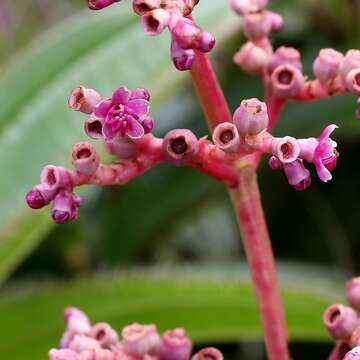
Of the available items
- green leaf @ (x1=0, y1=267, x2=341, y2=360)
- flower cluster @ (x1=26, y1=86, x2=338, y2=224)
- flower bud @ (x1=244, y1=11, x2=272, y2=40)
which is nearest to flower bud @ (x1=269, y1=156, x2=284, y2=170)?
flower cluster @ (x1=26, y1=86, x2=338, y2=224)

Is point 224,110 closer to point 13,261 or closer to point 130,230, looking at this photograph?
point 13,261

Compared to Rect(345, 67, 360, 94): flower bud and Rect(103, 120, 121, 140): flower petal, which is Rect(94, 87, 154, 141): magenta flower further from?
Rect(345, 67, 360, 94): flower bud

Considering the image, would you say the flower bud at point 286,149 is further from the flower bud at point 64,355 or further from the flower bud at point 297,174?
the flower bud at point 64,355

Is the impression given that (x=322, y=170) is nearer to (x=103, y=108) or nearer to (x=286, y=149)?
(x=286, y=149)

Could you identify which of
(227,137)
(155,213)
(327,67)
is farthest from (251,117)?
(155,213)

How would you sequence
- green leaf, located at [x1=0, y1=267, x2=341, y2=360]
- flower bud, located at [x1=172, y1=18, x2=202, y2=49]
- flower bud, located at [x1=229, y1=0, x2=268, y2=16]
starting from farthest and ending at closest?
green leaf, located at [x1=0, y1=267, x2=341, y2=360], flower bud, located at [x1=229, y1=0, x2=268, y2=16], flower bud, located at [x1=172, y1=18, x2=202, y2=49]

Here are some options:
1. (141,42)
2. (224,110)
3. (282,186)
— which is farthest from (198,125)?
(224,110)
